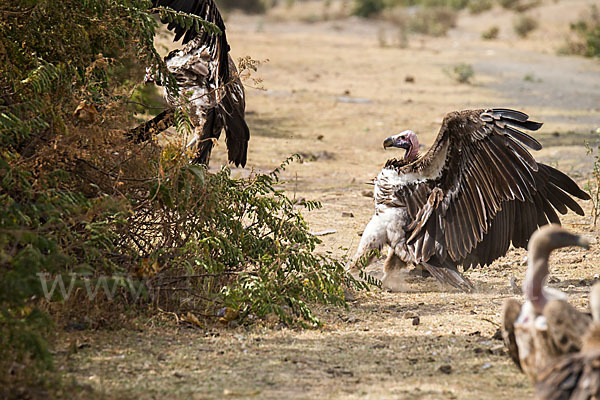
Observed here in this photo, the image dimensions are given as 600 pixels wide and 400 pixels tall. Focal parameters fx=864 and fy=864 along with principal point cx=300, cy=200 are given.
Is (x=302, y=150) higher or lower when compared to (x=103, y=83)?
lower

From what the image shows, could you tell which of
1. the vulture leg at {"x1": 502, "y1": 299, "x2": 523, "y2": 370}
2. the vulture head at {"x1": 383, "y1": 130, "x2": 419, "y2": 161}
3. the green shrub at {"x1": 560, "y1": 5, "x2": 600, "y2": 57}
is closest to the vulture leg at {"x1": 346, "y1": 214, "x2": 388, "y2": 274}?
the vulture head at {"x1": 383, "y1": 130, "x2": 419, "y2": 161}

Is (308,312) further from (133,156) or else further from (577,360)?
(577,360)

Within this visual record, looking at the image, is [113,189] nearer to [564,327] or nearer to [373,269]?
[373,269]

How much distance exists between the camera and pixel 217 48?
636 centimetres

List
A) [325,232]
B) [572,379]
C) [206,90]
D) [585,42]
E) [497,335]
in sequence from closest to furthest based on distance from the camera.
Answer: [572,379], [497,335], [206,90], [325,232], [585,42]

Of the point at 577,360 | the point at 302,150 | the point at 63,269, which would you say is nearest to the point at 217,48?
the point at 63,269

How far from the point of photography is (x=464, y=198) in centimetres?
602

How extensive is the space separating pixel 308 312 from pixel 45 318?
162cm

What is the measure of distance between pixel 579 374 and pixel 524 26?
1068 inches

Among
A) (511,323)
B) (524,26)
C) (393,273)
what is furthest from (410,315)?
(524,26)

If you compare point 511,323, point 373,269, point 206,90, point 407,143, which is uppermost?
point 206,90

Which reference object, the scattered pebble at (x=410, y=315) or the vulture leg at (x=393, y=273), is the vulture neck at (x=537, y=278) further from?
the vulture leg at (x=393, y=273)

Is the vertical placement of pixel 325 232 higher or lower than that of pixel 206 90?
lower

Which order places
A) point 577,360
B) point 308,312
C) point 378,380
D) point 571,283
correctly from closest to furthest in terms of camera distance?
point 577,360 < point 378,380 < point 308,312 < point 571,283
